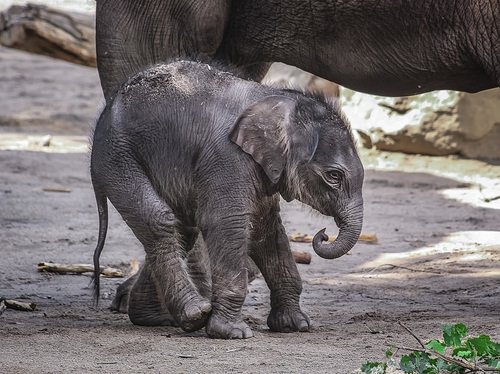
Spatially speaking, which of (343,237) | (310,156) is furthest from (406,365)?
(310,156)

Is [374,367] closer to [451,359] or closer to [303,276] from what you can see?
[451,359]

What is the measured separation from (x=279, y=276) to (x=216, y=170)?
69 centimetres

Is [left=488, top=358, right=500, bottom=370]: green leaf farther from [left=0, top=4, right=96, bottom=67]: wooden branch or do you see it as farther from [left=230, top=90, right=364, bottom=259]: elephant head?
[left=0, top=4, right=96, bottom=67]: wooden branch

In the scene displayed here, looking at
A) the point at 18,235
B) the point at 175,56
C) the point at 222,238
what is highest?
the point at 175,56

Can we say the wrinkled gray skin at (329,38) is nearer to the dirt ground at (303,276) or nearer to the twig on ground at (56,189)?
the dirt ground at (303,276)

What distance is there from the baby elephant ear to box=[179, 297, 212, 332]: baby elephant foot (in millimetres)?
613

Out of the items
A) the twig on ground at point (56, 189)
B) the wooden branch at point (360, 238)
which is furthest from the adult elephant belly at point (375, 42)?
the twig on ground at point (56, 189)

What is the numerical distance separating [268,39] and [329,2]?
43 cm

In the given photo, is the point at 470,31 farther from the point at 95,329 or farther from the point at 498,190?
the point at 498,190

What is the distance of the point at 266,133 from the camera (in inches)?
211

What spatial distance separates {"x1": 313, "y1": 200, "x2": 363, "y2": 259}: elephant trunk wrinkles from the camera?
17.5 ft

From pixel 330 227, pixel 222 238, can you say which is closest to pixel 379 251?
pixel 330 227

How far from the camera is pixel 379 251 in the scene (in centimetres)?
801

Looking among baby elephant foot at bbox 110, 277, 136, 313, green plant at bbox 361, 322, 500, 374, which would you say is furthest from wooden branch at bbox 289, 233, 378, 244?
green plant at bbox 361, 322, 500, 374
